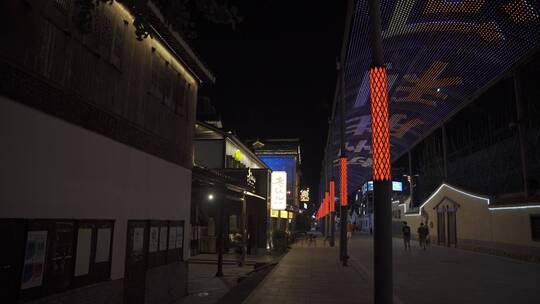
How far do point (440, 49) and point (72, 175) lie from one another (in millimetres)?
24831

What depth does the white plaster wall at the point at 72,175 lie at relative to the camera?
5648 mm

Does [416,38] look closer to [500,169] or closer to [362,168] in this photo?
[500,169]

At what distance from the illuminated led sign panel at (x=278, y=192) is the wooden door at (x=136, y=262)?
19.9 metres

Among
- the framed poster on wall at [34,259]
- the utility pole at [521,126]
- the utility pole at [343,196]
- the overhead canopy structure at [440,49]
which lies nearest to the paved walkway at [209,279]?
the utility pole at [343,196]

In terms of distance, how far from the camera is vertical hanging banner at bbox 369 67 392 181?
7352 millimetres

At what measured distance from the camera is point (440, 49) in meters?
26.2

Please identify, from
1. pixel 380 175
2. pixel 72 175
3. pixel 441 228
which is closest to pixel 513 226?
pixel 441 228

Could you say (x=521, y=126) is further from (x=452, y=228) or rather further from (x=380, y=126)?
(x=380, y=126)

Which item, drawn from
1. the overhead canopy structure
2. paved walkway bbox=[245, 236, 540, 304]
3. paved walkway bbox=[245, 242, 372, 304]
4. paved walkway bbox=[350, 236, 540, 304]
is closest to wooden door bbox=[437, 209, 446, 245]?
the overhead canopy structure

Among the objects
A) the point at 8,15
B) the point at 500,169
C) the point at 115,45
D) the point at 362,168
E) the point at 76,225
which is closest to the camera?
the point at 8,15

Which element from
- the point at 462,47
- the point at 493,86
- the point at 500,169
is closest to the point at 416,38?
the point at 462,47

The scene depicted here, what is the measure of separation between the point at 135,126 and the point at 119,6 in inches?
103

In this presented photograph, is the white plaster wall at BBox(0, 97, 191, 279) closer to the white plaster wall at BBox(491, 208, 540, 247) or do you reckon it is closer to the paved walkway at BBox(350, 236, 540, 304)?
the paved walkway at BBox(350, 236, 540, 304)

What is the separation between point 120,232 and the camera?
346 inches
